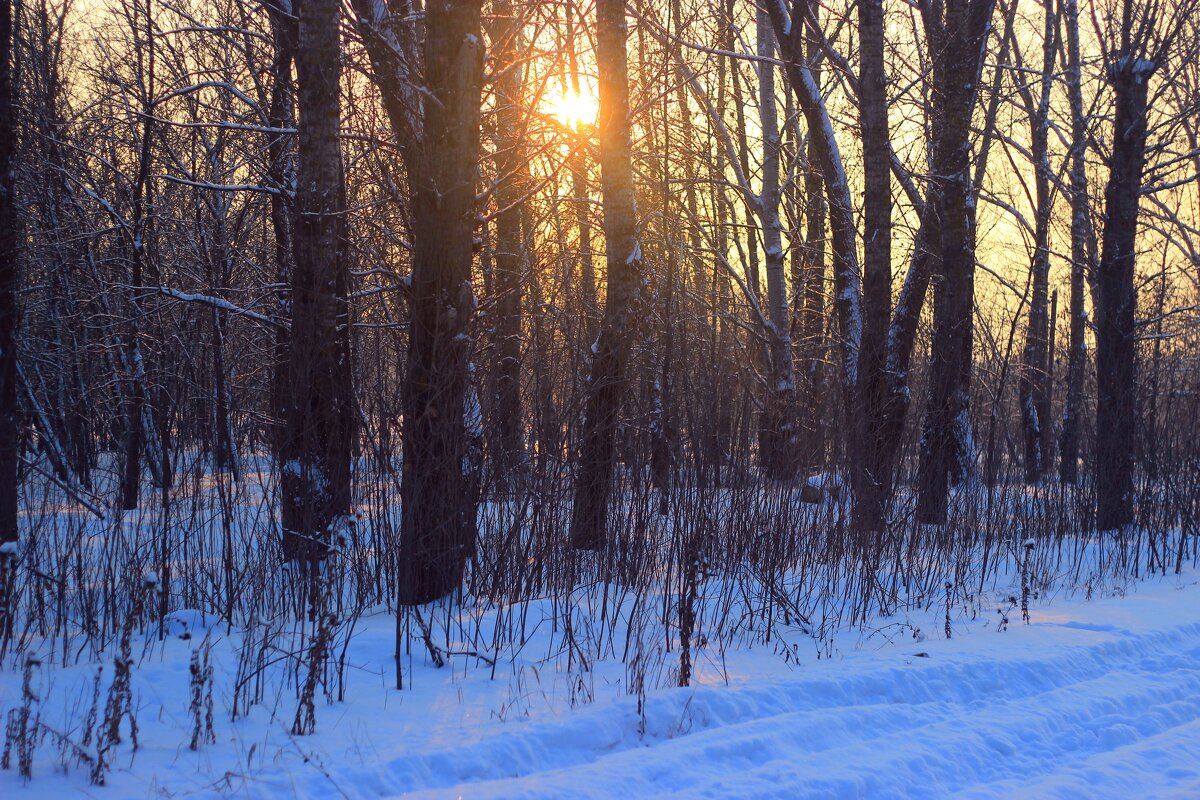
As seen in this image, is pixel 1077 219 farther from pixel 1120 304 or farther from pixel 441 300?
pixel 441 300

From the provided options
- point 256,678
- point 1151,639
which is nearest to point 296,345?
point 256,678

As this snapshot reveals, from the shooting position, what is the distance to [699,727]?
4254 mm

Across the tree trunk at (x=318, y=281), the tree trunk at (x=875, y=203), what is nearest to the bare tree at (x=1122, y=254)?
the tree trunk at (x=875, y=203)

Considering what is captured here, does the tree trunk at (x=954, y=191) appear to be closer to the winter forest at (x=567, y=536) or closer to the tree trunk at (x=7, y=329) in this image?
the winter forest at (x=567, y=536)

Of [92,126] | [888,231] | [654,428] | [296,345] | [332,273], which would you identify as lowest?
[654,428]

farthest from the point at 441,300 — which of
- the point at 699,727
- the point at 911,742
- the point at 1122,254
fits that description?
the point at 1122,254

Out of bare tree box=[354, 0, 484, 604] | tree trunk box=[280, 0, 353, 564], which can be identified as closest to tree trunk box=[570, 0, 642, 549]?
bare tree box=[354, 0, 484, 604]

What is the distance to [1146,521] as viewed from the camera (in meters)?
9.66

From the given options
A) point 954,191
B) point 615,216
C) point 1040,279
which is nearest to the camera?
point 615,216

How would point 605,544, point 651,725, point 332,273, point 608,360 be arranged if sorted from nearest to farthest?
point 651,725
point 332,273
point 605,544
point 608,360

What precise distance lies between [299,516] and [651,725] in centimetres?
296

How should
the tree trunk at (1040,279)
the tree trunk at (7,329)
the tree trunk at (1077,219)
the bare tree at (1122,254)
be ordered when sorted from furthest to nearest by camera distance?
the tree trunk at (1040,279), the tree trunk at (1077,219), the bare tree at (1122,254), the tree trunk at (7,329)

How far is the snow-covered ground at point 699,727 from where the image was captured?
140 inches

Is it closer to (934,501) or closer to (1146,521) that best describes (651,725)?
(934,501)
